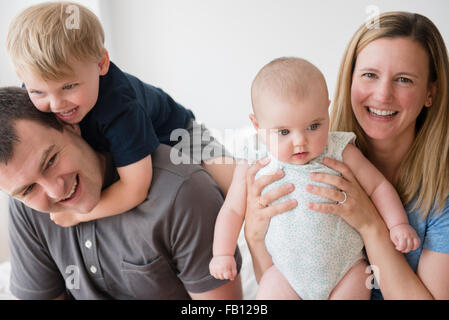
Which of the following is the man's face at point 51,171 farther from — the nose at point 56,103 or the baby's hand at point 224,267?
the baby's hand at point 224,267

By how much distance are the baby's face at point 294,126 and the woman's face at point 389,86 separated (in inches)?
7.4

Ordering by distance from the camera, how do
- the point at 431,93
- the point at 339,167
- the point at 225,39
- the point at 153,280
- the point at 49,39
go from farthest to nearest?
the point at 225,39 → the point at 153,280 → the point at 431,93 → the point at 339,167 → the point at 49,39

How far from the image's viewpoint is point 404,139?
1276 millimetres

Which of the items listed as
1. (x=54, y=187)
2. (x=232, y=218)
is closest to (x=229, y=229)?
(x=232, y=218)

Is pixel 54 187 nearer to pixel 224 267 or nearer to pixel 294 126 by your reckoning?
pixel 224 267

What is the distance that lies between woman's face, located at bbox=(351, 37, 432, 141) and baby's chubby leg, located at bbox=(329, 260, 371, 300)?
378mm

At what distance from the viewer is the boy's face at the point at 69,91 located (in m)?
1.05

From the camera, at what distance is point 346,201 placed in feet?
3.60

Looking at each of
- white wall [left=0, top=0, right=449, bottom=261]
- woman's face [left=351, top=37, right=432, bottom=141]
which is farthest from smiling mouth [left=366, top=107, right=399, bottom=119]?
white wall [left=0, top=0, right=449, bottom=261]

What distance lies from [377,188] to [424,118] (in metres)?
0.30

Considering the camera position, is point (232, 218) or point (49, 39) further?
point (232, 218)
